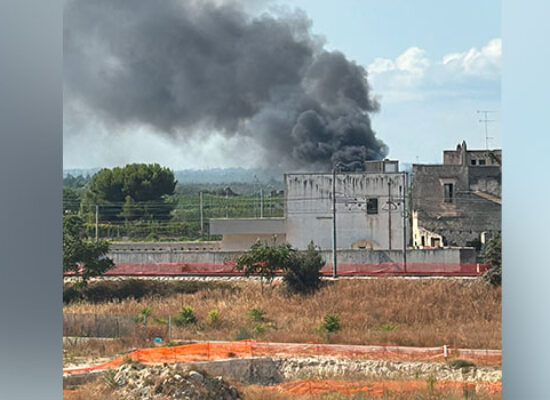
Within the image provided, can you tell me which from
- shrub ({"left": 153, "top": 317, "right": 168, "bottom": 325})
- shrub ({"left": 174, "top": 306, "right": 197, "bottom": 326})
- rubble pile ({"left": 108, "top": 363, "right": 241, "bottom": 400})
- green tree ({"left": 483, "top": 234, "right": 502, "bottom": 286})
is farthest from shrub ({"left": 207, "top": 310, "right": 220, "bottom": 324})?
green tree ({"left": 483, "top": 234, "right": 502, "bottom": 286})

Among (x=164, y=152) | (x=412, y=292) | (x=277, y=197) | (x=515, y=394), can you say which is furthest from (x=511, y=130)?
(x=164, y=152)

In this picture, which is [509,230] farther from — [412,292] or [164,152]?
[164,152]

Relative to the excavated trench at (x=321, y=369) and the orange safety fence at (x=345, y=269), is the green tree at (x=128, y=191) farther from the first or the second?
the excavated trench at (x=321, y=369)

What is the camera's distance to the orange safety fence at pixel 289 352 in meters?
9.61

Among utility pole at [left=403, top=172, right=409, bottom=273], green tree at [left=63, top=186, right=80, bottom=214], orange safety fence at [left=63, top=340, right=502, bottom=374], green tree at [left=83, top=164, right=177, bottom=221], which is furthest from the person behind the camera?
green tree at [left=63, top=186, right=80, bottom=214]

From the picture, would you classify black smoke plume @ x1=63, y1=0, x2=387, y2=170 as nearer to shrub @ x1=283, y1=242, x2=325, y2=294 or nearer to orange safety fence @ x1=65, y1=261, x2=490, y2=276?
orange safety fence @ x1=65, y1=261, x2=490, y2=276

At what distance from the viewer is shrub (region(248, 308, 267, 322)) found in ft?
35.7

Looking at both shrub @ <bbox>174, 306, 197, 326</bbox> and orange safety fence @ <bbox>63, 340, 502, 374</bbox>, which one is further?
shrub @ <bbox>174, 306, 197, 326</bbox>

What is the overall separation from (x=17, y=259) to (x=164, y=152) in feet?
27.9

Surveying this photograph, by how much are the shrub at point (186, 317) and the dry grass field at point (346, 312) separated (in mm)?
76

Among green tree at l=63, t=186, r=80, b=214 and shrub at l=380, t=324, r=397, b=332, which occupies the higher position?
green tree at l=63, t=186, r=80, b=214

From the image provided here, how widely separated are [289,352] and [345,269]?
238 cm

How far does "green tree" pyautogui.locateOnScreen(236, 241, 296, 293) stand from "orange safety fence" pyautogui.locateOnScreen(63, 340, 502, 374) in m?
1.53

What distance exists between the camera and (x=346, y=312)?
11000 mm
